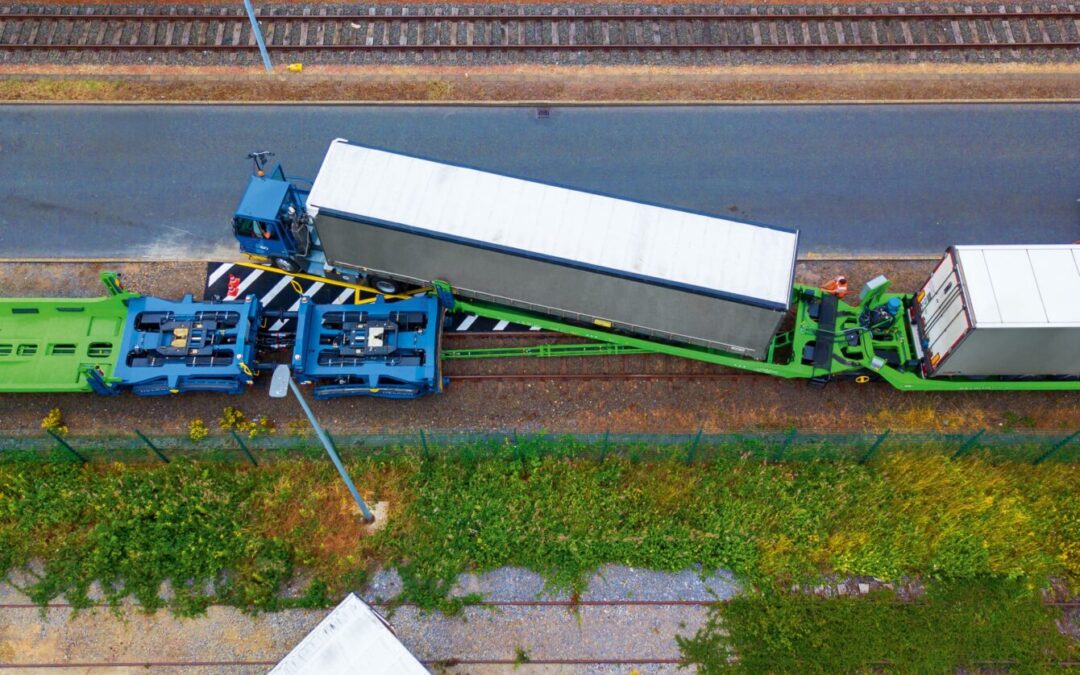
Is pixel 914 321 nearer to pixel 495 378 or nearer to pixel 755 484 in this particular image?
pixel 755 484

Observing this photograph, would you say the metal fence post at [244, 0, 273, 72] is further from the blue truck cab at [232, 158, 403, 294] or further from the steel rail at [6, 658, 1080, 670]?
the steel rail at [6, 658, 1080, 670]

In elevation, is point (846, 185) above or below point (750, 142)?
below

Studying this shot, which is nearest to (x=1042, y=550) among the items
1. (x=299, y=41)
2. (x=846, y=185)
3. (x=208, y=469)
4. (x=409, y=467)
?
(x=846, y=185)

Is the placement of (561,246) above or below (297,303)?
below

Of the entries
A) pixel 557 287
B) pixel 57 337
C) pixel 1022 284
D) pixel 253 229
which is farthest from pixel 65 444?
pixel 1022 284

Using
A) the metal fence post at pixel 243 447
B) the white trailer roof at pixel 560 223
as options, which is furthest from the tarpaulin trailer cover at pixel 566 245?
the metal fence post at pixel 243 447

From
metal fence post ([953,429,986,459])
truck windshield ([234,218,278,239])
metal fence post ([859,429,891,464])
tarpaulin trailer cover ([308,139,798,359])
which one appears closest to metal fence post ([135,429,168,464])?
truck windshield ([234,218,278,239])

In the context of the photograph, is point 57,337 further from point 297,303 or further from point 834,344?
point 834,344
